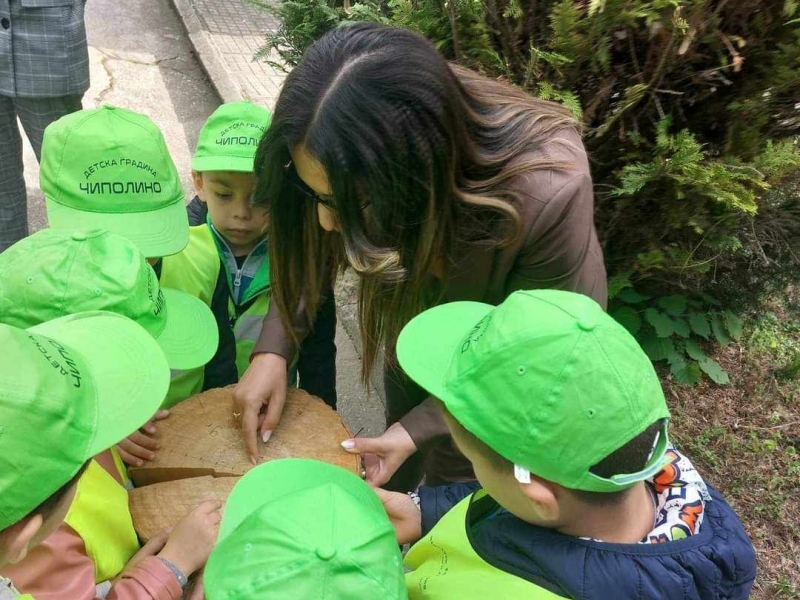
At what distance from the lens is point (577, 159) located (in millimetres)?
1497

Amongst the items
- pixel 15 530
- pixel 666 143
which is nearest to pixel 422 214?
pixel 15 530

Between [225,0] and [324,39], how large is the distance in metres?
6.11

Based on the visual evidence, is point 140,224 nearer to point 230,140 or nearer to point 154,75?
point 230,140

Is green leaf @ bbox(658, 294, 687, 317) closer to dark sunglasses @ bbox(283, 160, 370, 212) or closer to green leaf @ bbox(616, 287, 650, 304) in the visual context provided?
green leaf @ bbox(616, 287, 650, 304)

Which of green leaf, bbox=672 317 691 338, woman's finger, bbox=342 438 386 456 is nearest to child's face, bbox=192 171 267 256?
woman's finger, bbox=342 438 386 456

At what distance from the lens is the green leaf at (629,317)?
2.87 m

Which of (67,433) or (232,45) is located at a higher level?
(67,433)

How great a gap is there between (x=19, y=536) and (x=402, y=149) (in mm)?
937

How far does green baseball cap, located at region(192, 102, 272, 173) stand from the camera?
77.0 inches

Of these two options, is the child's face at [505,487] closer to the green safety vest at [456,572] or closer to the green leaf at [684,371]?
the green safety vest at [456,572]

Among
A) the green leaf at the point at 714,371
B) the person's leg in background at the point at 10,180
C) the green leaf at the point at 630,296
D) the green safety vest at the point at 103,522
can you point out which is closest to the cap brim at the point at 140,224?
the green safety vest at the point at 103,522

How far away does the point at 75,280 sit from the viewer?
1385mm

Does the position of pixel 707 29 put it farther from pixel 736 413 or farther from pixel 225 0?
pixel 225 0

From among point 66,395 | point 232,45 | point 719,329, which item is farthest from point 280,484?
point 232,45
